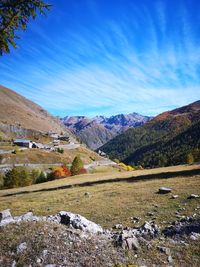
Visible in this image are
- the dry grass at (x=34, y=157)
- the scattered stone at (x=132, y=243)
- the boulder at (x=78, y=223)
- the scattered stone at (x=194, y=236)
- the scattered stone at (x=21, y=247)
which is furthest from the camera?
the dry grass at (x=34, y=157)

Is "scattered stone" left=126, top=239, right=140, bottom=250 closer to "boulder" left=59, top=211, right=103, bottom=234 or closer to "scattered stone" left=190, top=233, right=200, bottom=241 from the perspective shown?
"boulder" left=59, top=211, right=103, bottom=234

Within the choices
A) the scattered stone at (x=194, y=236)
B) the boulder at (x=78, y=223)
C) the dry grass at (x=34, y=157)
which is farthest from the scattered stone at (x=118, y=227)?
the dry grass at (x=34, y=157)

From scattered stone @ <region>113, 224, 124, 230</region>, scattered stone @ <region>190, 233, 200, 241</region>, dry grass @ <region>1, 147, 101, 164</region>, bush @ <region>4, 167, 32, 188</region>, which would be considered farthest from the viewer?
dry grass @ <region>1, 147, 101, 164</region>

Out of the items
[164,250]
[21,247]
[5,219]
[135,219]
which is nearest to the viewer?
[21,247]

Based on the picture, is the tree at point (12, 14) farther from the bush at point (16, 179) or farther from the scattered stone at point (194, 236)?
the bush at point (16, 179)

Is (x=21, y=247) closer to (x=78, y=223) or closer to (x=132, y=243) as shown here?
(x=78, y=223)

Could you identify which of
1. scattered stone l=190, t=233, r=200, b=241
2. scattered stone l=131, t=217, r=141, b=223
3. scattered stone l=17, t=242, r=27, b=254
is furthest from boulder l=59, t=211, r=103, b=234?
scattered stone l=190, t=233, r=200, b=241

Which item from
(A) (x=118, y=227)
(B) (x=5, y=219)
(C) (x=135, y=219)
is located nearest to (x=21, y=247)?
(B) (x=5, y=219)

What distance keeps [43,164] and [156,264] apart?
439 ft

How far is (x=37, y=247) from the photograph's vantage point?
10.6 metres

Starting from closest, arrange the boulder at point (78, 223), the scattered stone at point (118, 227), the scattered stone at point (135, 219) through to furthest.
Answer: the boulder at point (78, 223) < the scattered stone at point (118, 227) < the scattered stone at point (135, 219)

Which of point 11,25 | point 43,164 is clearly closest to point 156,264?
point 11,25

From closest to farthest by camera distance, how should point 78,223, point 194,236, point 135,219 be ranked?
point 194,236
point 78,223
point 135,219

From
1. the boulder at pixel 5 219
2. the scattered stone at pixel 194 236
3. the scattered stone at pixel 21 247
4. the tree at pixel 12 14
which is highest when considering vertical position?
the tree at pixel 12 14
